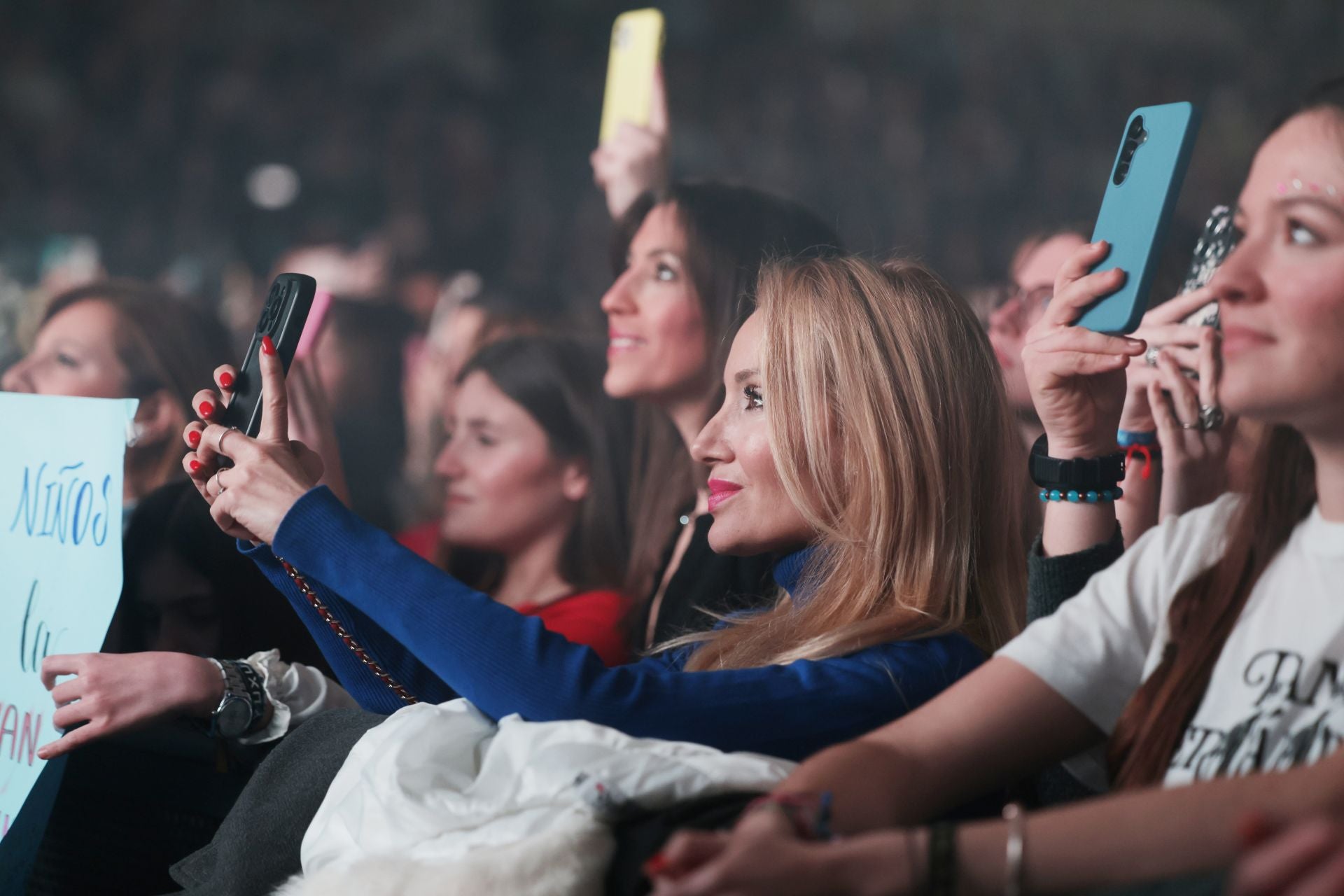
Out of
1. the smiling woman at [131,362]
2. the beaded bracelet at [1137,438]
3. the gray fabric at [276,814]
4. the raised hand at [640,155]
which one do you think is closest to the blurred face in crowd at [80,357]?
the smiling woman at [131,362]

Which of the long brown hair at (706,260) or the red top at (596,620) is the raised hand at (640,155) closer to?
the long brown hair at (706,260)

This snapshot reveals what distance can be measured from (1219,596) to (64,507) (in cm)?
123

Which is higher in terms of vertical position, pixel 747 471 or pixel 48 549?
pixel 747 471

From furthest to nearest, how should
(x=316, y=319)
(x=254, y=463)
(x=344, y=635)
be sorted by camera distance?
(x=316, y=319)
(x=344, y=635)
(x=254, y=463)

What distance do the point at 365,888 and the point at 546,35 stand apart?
3.21 m

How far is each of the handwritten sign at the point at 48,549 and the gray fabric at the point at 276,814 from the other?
0.95 ft

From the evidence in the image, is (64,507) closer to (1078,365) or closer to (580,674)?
(580,674)

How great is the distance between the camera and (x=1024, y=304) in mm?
2096

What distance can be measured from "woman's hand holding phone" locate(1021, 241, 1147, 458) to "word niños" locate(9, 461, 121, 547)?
3.28 ft

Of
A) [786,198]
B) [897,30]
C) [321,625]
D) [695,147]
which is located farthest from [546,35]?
[321,625]

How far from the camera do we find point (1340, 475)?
793 millimetres

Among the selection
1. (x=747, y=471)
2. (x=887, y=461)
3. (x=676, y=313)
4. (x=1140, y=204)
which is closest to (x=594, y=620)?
(x=676, y=313)

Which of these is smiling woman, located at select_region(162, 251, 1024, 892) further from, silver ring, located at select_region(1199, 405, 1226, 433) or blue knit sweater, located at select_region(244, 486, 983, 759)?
silver ring, located at select_region(1199, 405, 1226, 433)

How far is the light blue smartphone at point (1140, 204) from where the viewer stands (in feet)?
3.19
